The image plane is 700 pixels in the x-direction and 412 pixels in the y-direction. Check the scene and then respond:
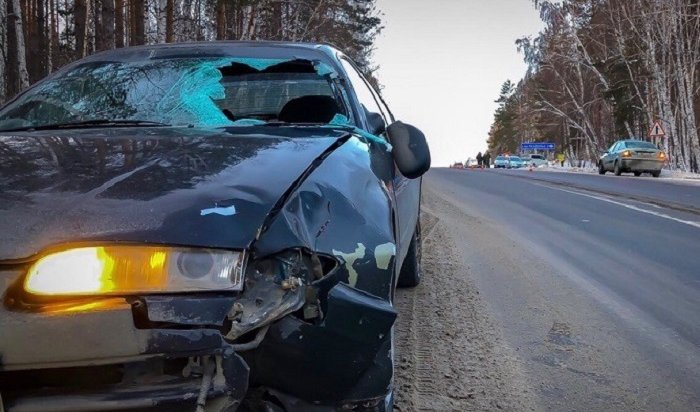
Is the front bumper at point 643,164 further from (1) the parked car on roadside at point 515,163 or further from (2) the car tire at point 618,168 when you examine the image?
(1) the parked car on roadside at point 515,163

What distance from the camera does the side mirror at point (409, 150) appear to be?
9.39 ft

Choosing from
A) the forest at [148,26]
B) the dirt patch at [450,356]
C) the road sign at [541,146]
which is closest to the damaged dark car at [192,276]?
the dirt patch at [450,356]

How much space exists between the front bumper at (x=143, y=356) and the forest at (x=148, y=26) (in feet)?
38.6

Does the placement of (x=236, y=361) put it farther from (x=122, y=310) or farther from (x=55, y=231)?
(x=55, y=231)

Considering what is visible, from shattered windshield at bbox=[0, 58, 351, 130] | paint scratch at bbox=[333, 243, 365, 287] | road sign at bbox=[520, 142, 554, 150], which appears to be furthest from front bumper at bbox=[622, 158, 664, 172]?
road sign at bbox=[520, 142, 554, 150]

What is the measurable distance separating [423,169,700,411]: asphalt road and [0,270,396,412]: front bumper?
168 cm

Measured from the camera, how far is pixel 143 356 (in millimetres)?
1462

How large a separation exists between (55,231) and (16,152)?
27.4 inches

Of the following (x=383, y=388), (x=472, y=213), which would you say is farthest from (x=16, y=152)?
(x=472, y=213)

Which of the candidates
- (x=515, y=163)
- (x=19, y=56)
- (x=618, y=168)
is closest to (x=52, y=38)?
(x=19, y=56)

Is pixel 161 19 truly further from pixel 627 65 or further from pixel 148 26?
pixel 627 65

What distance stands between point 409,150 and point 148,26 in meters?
32.7

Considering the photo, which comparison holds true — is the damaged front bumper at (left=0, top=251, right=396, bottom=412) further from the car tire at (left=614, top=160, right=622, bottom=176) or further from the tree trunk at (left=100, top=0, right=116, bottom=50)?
the car tire at (left=614, top=160, right=622, bottom=176)

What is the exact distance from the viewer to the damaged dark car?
1.45m
